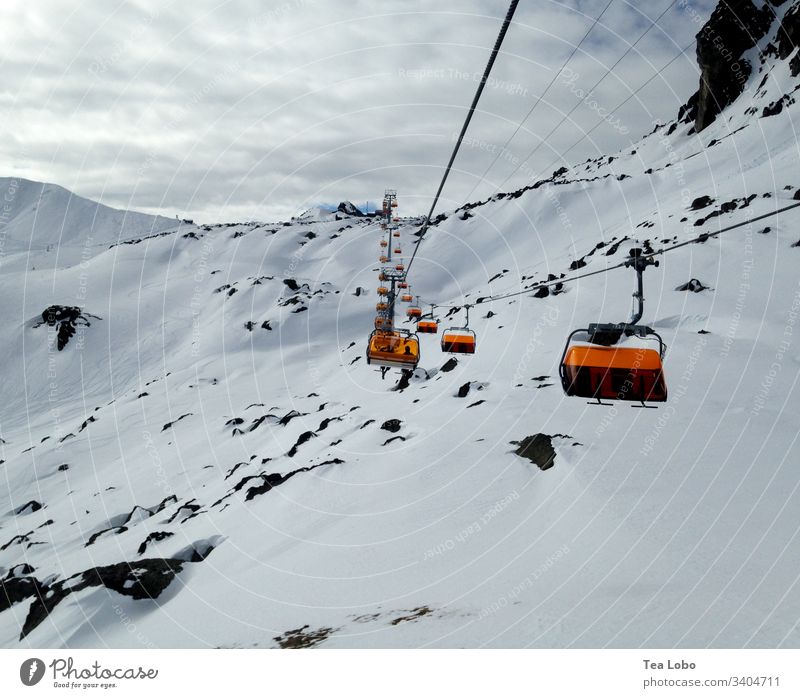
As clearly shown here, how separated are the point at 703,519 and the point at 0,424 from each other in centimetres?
7569

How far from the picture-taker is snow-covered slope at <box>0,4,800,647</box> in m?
13.2

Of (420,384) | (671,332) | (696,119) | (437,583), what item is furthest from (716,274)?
(696,119)

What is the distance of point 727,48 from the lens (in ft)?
311

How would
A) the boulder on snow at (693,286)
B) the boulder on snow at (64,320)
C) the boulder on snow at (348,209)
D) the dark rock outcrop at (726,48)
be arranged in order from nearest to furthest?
the boulder on snow at (693,286)
the boulder on snow at (64,320)
the dark rock outcrop at (726,48)
the boulder on snow at (348,209)

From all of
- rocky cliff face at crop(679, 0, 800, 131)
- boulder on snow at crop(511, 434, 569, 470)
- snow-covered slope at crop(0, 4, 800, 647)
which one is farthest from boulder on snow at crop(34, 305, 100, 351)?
rocky cliff face at crop(679, 0, 800, 131)

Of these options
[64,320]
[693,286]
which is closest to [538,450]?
[693,286]

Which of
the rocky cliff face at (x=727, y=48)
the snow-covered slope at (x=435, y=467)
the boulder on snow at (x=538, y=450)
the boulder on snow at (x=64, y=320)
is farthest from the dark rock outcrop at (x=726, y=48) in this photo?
the boulder on snow at (x=64, y=320)

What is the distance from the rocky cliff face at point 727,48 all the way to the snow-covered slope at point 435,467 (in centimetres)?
1233

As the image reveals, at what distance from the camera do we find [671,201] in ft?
238

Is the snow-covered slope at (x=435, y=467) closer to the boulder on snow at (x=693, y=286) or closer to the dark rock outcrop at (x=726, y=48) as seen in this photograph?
the boulder on snow at (x=693, y=286)

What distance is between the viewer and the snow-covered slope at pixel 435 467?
43.3 ft

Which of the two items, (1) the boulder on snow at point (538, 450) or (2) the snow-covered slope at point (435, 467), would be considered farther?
(1) the boulder on snow at point (538, 450)

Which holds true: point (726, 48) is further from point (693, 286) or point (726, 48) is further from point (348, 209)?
point (348, 209)

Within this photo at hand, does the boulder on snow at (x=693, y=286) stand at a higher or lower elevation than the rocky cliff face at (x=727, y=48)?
lower
